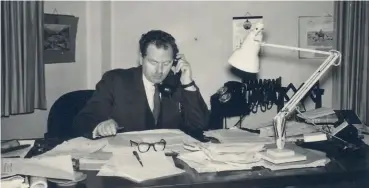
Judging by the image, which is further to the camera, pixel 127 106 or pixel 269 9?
pixel 269 9

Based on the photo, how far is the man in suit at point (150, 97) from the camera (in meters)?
2.50

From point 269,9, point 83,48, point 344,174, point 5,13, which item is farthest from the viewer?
point 269,9

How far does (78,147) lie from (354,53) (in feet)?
7.65

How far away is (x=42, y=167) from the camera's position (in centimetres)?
160

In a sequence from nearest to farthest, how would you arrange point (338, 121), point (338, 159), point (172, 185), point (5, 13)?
point (172, 185), point (338, 159), point (338, 121), point (5, 13)

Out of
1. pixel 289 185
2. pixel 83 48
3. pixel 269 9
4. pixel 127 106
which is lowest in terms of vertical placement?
pixel 289 185

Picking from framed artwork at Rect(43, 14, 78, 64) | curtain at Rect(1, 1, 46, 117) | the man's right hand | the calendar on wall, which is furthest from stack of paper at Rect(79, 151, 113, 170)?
the calendar on wall

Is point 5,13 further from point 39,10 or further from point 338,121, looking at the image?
point 338,121

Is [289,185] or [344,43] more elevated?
[344,43]

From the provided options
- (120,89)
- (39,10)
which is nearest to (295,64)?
(120,89)

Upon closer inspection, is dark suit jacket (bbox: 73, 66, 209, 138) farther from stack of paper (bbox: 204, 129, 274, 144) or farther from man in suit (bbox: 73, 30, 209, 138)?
stack of paper (bbox: 204, 129, 274, 144)

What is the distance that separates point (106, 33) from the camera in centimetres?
350

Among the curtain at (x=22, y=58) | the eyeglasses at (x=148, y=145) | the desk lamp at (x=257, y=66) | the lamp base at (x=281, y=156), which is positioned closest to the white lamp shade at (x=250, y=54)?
the desk lamp at (x=257, y=66)

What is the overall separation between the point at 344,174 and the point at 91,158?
33.8 inches
